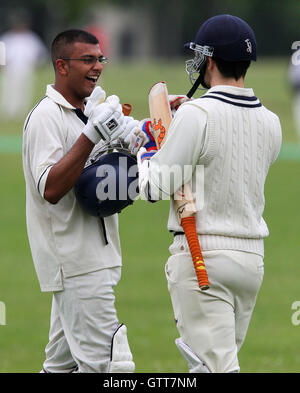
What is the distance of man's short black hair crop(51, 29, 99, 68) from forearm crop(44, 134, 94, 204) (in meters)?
0.72

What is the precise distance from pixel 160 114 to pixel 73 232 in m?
0.92

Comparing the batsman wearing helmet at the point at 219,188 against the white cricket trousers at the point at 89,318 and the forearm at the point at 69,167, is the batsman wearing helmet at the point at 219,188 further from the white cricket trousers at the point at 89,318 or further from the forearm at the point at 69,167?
the white cricket trousers at the point at 89,318

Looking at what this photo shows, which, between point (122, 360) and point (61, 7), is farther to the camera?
point (61, 7)

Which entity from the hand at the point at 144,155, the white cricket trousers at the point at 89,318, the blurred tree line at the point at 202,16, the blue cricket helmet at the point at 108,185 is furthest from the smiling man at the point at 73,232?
the blurred tree line at the point at 202,16

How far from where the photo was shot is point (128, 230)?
52.0 feet

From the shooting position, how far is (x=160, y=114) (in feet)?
17.3

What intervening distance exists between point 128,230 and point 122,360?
10.4m

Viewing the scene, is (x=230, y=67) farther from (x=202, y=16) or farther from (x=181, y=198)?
(x=202, y=16)

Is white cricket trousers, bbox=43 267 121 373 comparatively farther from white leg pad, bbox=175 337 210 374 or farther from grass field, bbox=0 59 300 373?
grass field, bbox=0 59 300 373

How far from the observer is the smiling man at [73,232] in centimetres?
546

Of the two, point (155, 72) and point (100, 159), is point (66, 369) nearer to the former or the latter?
point (100, 159)

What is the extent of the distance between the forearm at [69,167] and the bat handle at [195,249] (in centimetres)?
73

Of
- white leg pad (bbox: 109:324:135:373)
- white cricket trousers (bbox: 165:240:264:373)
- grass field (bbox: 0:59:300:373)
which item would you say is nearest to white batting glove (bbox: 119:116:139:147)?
white cricket trousers (bbox: 165:240:264:373)
